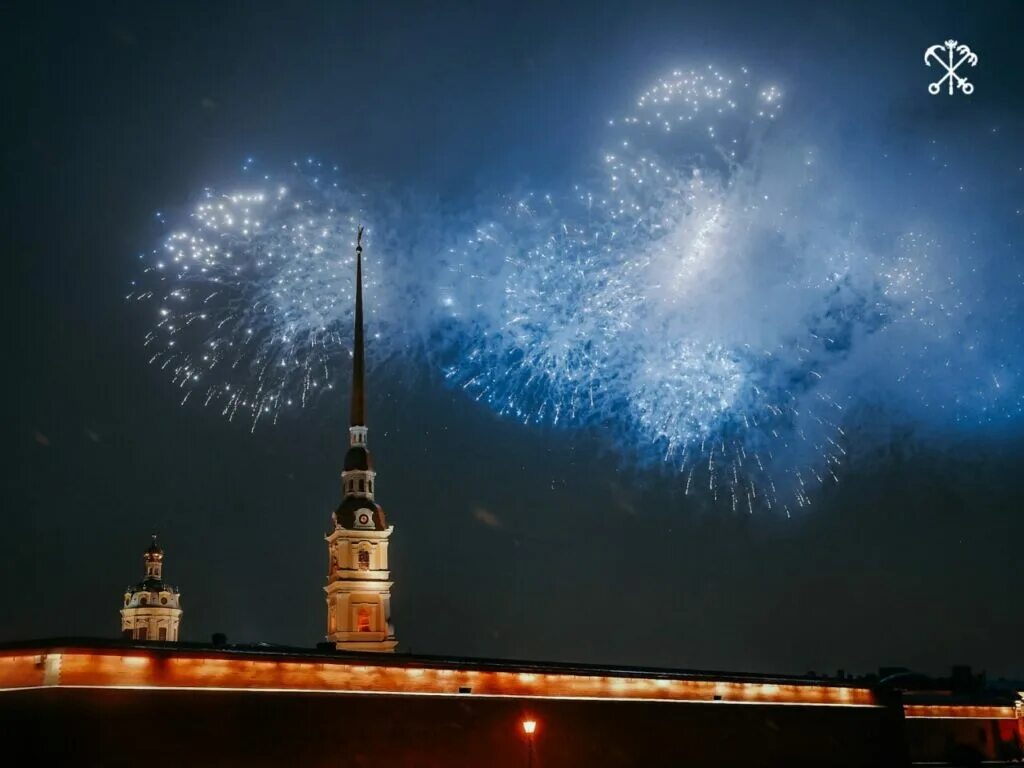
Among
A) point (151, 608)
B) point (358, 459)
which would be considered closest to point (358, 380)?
point (358, 459)

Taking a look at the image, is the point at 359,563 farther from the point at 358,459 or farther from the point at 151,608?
the point at 151,608

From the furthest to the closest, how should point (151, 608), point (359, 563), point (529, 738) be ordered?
point (151, 608)
point (359, 563)
point (529, 738)

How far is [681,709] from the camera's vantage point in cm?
4288

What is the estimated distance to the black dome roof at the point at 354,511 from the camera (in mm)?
77812

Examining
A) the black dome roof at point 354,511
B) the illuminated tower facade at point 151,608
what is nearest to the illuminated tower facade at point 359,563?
the black dome roof at point 354,511

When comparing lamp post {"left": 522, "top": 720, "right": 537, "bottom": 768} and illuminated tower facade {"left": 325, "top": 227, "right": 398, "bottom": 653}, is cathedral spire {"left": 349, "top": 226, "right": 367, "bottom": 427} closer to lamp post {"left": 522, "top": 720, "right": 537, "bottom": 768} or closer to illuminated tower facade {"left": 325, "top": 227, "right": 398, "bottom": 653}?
illuminated tower facade {"left": 325, "top": 227, "right": 398, "bottom": 653}

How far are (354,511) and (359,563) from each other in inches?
139

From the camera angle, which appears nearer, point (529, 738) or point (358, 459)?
point (529, 738)

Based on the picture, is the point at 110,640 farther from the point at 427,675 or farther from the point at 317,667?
the point at 427,675

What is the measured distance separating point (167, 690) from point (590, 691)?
15.5m

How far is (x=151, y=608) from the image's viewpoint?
349 feet

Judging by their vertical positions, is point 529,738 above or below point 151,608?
below

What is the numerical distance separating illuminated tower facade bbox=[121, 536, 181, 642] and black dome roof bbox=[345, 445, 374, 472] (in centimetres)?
3636

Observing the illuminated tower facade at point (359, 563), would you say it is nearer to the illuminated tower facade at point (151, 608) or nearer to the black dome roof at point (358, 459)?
the black dome roof at point (358, 459)
